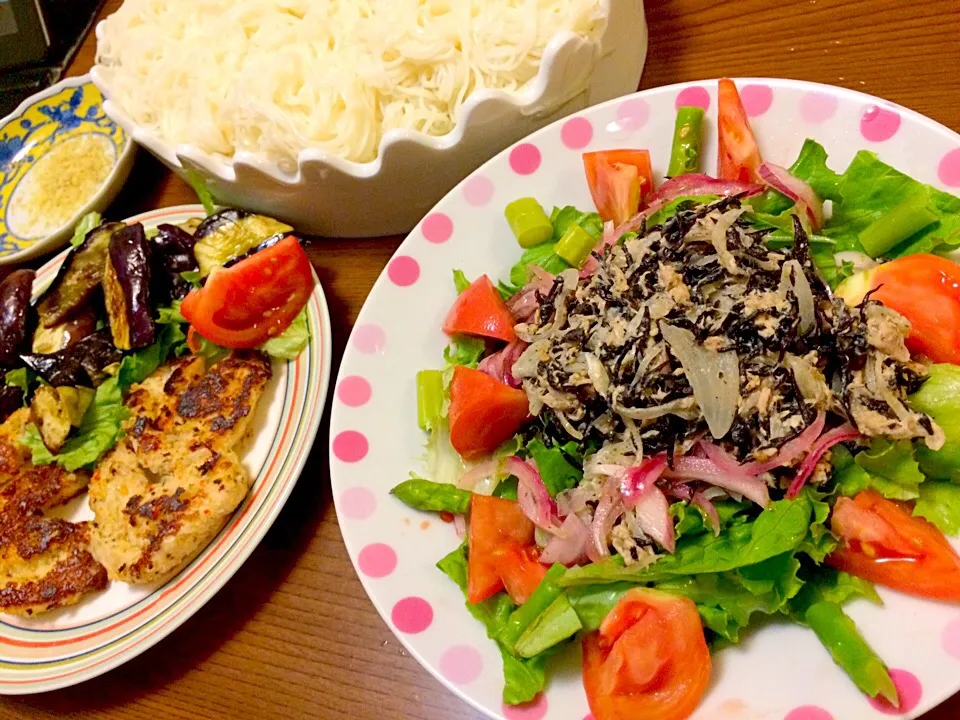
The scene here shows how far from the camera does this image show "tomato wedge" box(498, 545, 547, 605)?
1.45 meters

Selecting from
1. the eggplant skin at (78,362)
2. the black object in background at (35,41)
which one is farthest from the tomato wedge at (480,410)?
the black object in background at (35,41)

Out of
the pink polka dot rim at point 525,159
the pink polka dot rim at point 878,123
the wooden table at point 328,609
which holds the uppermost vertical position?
the pink polka dot rim at point 878,123

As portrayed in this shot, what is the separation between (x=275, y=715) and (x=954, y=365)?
5.40 ft

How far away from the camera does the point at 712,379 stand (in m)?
1.39

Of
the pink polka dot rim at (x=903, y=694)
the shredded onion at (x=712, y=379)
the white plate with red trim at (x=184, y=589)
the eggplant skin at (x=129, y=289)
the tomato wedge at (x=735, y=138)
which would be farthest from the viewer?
the eggplant skin at (x=129, y=289)

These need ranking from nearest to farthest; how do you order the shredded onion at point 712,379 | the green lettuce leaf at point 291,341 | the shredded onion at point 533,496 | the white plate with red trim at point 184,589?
the shredded onion at point 712,379 → the shredded onion at point 533,496 → the white plate with red trim at point 184,589 → the green lettuce leaf at point 291,341

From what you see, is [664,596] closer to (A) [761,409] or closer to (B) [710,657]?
(B) [710,657]

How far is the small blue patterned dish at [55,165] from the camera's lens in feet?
8.73

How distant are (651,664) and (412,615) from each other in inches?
18.6

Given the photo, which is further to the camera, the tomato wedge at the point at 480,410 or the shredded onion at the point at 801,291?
the tomato wedge at the point at 480,410

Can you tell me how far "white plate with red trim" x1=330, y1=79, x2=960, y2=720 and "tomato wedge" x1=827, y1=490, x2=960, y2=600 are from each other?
0.14 ft

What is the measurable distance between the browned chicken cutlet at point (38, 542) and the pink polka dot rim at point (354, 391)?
2.81 feet

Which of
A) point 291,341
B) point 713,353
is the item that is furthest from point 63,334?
point 713,353

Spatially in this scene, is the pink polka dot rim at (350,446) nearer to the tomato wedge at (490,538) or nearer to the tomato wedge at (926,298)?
the tomato wedge at (490,538)
